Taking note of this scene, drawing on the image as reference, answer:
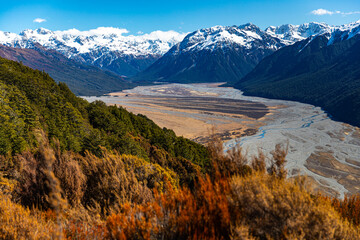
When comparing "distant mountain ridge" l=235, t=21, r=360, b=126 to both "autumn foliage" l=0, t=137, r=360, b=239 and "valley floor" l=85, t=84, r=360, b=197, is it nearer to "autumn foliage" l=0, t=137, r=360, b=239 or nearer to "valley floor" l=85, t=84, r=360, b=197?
"valley floor" l=85, t=84, r=360, b=197

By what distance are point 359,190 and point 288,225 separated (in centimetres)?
3357

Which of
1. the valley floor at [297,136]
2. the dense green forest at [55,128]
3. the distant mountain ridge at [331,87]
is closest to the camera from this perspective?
the dense green forest at [55,128]

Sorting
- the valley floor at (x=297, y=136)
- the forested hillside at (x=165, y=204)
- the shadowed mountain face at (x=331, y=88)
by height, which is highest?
the shadowed mountain face at (x=331, y=88)

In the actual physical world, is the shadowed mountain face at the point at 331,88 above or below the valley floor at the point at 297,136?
above

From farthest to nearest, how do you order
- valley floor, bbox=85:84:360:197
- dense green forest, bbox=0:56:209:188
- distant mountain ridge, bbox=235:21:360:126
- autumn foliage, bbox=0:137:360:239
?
distant mountain ridge, bbox=235:21:360:126 < valley floor, bbox=85:84:360:197 < dense green forest, bbox=0:56:209:188 < autumn foliage, bbox=0:137:360:239

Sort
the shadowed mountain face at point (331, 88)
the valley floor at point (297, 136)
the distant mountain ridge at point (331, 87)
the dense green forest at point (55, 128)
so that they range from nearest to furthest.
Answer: the dense green forest at point (55, 128), the valley floor at point (297, 136), the shadowed mountain face at point (331, 88), the distant mountain ridge at point (331, 87)

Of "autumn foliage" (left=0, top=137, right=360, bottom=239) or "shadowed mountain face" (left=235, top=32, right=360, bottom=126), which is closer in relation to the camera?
"autumn foliage" (left=0, top=137, right=360, bottom=239)

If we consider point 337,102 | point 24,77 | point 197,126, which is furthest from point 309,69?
point 24,77

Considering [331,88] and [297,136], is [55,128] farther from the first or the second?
[331,88]

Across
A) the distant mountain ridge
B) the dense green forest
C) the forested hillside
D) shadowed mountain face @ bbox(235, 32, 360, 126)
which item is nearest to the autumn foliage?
the forested hillside

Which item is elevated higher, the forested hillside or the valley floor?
the forested hillside

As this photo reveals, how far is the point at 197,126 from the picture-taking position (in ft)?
201

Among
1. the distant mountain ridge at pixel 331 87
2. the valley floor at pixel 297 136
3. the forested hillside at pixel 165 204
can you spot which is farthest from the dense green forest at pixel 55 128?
the distant mountain ridge at pixel 331 87

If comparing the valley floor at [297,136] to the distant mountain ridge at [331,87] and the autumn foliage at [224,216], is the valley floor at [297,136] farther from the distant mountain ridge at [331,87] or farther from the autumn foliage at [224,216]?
the autumn foliage at [224,216]
